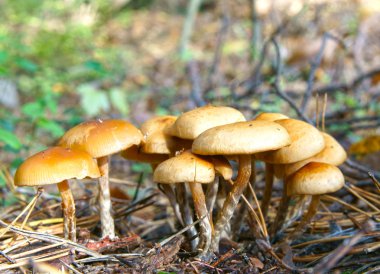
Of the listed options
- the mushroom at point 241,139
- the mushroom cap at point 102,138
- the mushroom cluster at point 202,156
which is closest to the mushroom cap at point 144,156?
the mushroom cluster at point 202,156

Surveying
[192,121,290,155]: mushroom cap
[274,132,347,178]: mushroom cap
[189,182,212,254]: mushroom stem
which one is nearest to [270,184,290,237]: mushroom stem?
[274,132,347,178]: mushroom cap

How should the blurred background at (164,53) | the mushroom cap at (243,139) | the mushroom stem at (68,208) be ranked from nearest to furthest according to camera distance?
the mushroom cap at (243,139)
the mushroom stem at (68,208)
the blurred background at (164,53)

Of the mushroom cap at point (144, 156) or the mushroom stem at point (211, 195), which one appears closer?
the mushroom stem at point (211, 195)

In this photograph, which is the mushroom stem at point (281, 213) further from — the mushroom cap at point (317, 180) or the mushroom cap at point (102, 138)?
the mushroom cap at point (102, 138)

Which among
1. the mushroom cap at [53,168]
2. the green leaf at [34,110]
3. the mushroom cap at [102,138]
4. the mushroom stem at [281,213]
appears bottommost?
the mushroom stem at [281,213]

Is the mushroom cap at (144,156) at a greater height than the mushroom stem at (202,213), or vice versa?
the mushroom cap at (144,156)

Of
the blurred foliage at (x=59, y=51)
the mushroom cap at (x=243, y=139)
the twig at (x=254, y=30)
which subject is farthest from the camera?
the blurred foliage at (x=59, y=51)

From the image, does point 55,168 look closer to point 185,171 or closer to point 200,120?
point 185,171

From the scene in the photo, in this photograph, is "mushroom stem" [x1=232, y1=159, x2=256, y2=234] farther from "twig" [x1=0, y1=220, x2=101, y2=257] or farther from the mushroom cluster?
"twig" [x1=0, y1=220, x2=101, y2=257]
